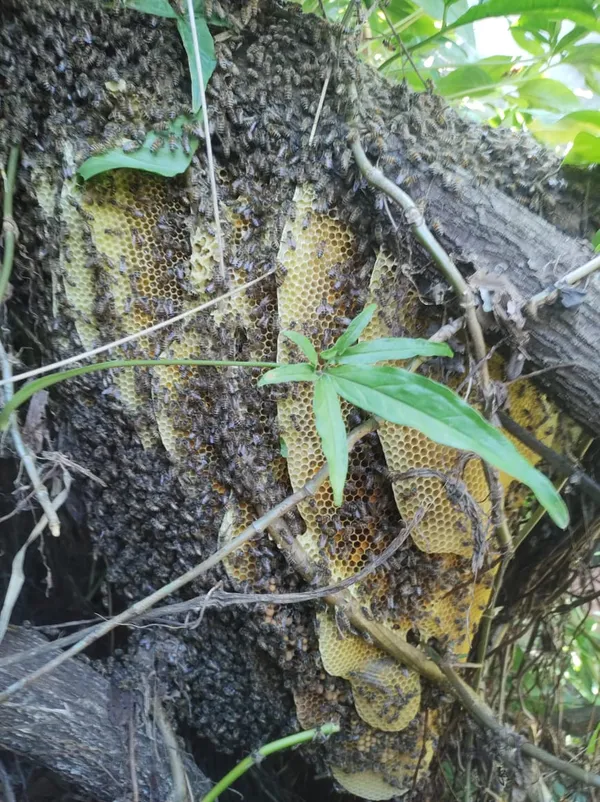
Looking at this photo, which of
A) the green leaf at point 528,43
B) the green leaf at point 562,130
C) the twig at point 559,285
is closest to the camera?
the twig at point 559,285

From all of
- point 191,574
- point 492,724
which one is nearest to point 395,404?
point 191,574

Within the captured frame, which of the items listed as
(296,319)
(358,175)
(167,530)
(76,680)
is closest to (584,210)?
(358,175)

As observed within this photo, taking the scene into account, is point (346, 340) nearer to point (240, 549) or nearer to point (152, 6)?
point (240, 549)

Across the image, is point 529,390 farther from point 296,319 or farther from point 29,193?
point 29,193

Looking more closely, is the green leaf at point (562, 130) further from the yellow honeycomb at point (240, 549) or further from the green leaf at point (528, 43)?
the yellow honeycomb at point (240, 549)

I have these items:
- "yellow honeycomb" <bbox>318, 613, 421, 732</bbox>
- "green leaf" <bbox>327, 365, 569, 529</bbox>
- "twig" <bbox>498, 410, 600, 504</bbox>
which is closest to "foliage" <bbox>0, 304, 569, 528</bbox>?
"green leaf" <bbox>327, 365, 569, 529</bbox>

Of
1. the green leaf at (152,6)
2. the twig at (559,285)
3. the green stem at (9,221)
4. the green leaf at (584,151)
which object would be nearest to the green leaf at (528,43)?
the green leaf at (584,151)
